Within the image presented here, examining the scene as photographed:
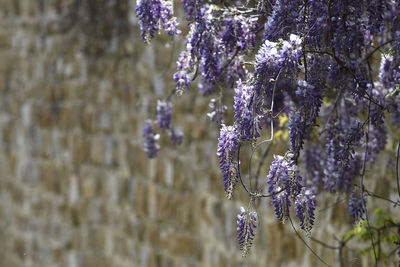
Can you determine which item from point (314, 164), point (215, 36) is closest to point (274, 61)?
point (215, 36)

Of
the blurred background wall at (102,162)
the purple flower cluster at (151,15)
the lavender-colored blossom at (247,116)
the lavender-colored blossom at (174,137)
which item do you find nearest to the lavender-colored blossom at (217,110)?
the purple flower cluster at (151,15)

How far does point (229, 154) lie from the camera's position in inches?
58.6

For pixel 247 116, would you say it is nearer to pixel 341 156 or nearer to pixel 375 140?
pixel 341 156

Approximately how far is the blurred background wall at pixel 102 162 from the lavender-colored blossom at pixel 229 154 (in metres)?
1.14

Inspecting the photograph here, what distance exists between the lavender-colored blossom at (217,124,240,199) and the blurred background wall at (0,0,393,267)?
114 centimetres

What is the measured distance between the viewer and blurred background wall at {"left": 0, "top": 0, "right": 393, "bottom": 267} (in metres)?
3.76

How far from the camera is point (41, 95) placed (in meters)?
5.70

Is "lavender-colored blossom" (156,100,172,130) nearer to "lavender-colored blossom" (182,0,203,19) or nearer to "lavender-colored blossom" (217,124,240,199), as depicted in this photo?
"lavender-colored blossom" (182,0,203,19)

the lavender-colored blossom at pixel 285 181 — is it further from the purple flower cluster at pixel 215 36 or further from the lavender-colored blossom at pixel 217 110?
the lavender-colored blossom at pixel 217 110

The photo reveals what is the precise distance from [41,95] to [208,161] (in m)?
2.41

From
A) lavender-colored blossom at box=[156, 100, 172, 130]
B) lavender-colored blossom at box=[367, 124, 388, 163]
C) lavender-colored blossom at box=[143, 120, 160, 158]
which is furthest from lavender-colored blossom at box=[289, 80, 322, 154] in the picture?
lavender-colored blossom at box=[143, 120, 160, 158]

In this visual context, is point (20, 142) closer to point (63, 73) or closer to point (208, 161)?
point (63, 73)

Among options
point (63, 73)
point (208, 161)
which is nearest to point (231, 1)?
point (208, 161)

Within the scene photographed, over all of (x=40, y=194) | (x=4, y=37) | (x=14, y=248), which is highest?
(x=4, y=37)
